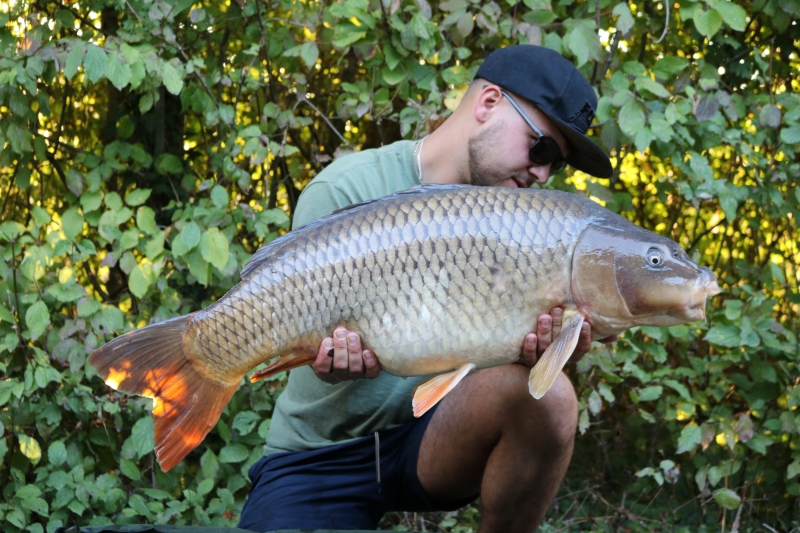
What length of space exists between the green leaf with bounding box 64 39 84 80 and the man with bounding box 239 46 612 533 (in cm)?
73

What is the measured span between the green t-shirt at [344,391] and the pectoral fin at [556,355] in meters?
0.47

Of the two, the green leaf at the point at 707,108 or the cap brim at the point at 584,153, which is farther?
the green leaf at the point at 707,108

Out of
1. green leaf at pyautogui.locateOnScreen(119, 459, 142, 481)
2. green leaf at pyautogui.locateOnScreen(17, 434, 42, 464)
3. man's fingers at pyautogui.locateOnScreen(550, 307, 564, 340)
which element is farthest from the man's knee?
green leaf at pyautogui.locateOnScreen(17, 434, 42, 464)

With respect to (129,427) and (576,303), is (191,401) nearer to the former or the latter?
(576,303)

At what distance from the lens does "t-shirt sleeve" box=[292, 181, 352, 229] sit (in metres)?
1.89

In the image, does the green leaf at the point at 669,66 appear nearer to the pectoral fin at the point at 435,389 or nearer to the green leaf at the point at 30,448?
the pectoral fin at the point at 435,389

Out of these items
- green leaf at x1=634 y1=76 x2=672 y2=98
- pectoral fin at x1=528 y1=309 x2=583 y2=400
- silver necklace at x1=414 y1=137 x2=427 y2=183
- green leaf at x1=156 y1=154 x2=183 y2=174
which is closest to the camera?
pectoral fin at x1=528 y1=309 x2=583 y2=400

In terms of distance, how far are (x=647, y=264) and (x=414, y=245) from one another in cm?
37

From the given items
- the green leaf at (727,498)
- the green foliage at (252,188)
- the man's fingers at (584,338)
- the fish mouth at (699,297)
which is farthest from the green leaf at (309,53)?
the green leaf at (727,498)

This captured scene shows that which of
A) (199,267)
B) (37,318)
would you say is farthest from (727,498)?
(37,318)

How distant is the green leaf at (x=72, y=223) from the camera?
2479mm

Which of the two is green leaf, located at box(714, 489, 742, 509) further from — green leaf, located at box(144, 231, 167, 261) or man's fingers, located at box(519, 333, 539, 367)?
green leaf, located at box(144, 231, 167, 261)

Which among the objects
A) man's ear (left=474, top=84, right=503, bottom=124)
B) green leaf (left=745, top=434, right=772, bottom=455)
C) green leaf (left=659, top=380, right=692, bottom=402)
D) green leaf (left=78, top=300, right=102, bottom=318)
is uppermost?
man's ear (left=474, top=84, right=503, bottom=124)

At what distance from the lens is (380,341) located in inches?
59.2
